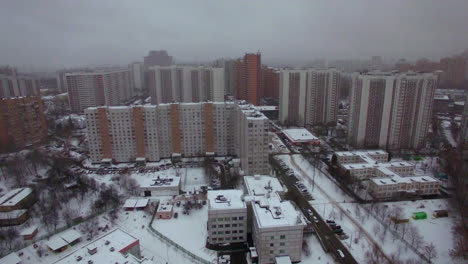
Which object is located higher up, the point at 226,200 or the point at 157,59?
the point at 157,59

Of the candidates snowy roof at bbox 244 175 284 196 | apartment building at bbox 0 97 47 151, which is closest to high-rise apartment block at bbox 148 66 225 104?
apartment building at bbox 0 97 47 151

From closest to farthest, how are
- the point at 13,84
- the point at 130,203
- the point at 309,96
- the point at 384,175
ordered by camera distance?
the point at 130,203, the point at 384,175, the point at 309,96, the point at 13,84

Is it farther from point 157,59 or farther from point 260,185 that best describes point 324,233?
point 157,59

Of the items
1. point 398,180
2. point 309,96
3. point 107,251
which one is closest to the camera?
point 107,251

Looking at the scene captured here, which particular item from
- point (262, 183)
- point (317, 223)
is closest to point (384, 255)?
point (317, 223)

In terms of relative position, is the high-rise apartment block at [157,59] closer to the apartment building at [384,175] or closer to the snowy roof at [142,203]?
the snowy roof at [142,203]

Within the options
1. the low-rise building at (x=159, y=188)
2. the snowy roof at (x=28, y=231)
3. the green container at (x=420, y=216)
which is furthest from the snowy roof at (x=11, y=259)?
the green container at (x=420, y=216)

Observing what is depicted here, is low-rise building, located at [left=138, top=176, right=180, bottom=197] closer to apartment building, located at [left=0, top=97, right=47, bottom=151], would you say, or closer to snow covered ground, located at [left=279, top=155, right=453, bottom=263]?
snow covered ground, located at [left=279, top=155, right=453, bottom=263]

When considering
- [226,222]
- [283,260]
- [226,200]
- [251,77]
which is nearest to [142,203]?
[226,200]
